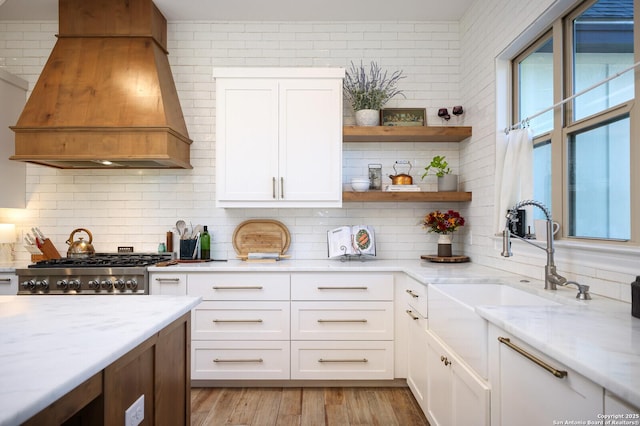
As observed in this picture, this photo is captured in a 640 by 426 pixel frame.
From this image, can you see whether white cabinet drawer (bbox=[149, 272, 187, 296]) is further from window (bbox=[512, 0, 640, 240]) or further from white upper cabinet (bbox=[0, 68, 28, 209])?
window (bbox=[512, 0, 640, 240])

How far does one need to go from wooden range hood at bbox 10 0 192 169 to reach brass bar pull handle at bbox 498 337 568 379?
2.68 m

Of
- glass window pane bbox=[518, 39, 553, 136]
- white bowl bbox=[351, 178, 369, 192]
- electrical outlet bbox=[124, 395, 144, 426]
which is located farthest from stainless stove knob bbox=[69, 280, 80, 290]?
glass window pane bbox=[518, 39, 553, 136]

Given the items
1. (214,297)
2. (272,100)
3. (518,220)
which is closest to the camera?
(518,220)

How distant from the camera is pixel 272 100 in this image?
3.40 meters

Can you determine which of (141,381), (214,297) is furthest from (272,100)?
(141,381)

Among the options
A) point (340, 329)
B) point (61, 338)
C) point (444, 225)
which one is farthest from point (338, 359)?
point (61, 338)

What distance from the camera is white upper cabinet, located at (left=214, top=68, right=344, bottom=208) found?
340 centimetres

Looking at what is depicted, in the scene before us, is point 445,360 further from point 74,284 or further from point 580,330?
point 74,284

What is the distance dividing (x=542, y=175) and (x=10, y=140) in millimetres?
4174

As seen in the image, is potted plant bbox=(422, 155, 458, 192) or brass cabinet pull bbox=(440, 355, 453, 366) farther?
potted plant bbox=(422, 155, 458, 192)

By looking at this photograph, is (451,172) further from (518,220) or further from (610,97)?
(610,97)

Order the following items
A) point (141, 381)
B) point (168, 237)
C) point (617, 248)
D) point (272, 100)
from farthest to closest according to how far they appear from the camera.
A: point (168, 237) → point (272, 100) → point (617, 248) → point (141, 381)

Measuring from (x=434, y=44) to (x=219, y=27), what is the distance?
1961mm

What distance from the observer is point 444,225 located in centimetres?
342
